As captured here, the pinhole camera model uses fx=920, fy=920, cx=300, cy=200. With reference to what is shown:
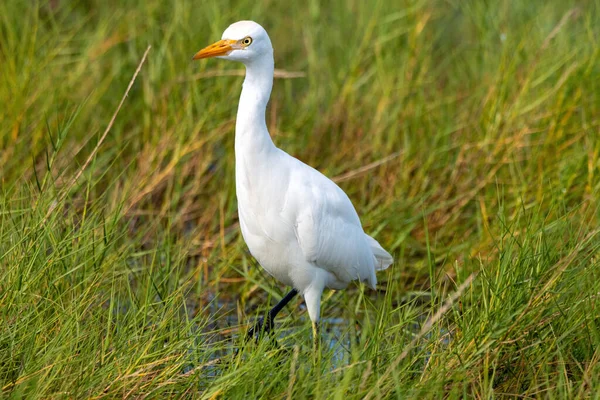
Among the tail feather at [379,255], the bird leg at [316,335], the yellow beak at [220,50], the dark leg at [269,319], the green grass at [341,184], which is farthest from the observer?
the tail feather at [379,255]

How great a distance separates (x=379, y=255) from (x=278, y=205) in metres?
0.71

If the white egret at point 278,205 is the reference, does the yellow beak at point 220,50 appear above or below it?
above

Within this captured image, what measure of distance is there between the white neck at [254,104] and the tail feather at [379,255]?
2.70ft

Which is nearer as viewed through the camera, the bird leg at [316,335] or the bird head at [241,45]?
the bird leg at [316,335]

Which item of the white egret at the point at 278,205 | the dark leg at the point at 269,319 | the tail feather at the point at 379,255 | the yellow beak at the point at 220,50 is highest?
the yellow beak at the point at 220,50

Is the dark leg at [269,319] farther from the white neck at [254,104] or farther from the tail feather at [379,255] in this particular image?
the white neck at [254,104]

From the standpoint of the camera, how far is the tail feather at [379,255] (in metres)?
4.07

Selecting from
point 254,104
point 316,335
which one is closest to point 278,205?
point 254,104

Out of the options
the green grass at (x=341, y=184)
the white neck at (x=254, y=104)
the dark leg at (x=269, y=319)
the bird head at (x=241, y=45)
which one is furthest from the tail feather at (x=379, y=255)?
the bird head at (x=241, y=45)

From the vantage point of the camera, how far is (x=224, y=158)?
507 centimetres

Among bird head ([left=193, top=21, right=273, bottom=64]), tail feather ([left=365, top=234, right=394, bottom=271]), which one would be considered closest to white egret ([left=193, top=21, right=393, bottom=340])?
bird head ([left=193, top=21, right=273, bottom=64])

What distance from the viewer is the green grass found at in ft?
9.66

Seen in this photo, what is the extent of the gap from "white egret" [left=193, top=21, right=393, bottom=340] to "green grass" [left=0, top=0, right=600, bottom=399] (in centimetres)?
20

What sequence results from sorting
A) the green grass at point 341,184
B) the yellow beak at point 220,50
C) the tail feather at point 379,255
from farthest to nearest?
the tail feather at point 379,255 < the yellow beak at point 220,50 < the green grass at point 341,184
